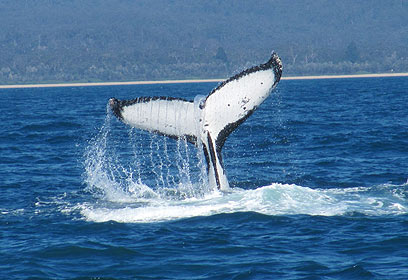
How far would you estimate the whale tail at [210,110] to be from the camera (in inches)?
409

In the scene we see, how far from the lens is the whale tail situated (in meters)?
10.4

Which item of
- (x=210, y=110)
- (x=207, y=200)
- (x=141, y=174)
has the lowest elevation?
(x=141, y=174)

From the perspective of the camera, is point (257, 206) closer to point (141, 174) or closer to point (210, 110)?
point (210, 110)

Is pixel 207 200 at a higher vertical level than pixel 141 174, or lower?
higher

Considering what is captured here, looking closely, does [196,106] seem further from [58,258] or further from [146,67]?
[146,67]

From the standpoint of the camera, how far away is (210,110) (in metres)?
10.9

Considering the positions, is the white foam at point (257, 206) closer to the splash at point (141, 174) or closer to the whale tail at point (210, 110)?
the splash at point (141, 174)

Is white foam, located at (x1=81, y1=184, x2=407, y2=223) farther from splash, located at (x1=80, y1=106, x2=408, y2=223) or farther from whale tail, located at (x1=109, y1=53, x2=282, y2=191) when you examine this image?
whale tail, located at (x1=109, y1=53, x2=282, y2=191)

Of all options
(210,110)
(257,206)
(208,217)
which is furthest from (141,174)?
(210,110)

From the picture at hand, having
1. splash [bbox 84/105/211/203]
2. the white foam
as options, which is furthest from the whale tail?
the white foam

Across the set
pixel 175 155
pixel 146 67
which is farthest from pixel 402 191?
pixel 146 67

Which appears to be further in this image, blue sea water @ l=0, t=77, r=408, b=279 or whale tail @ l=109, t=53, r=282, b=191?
whale tail @ l=109, t=53, r=282, b=191

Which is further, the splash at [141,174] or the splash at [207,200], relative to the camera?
the splash at [141,174]

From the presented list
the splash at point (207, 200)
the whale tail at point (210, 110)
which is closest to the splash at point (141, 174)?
the splash at point (207, 200)
